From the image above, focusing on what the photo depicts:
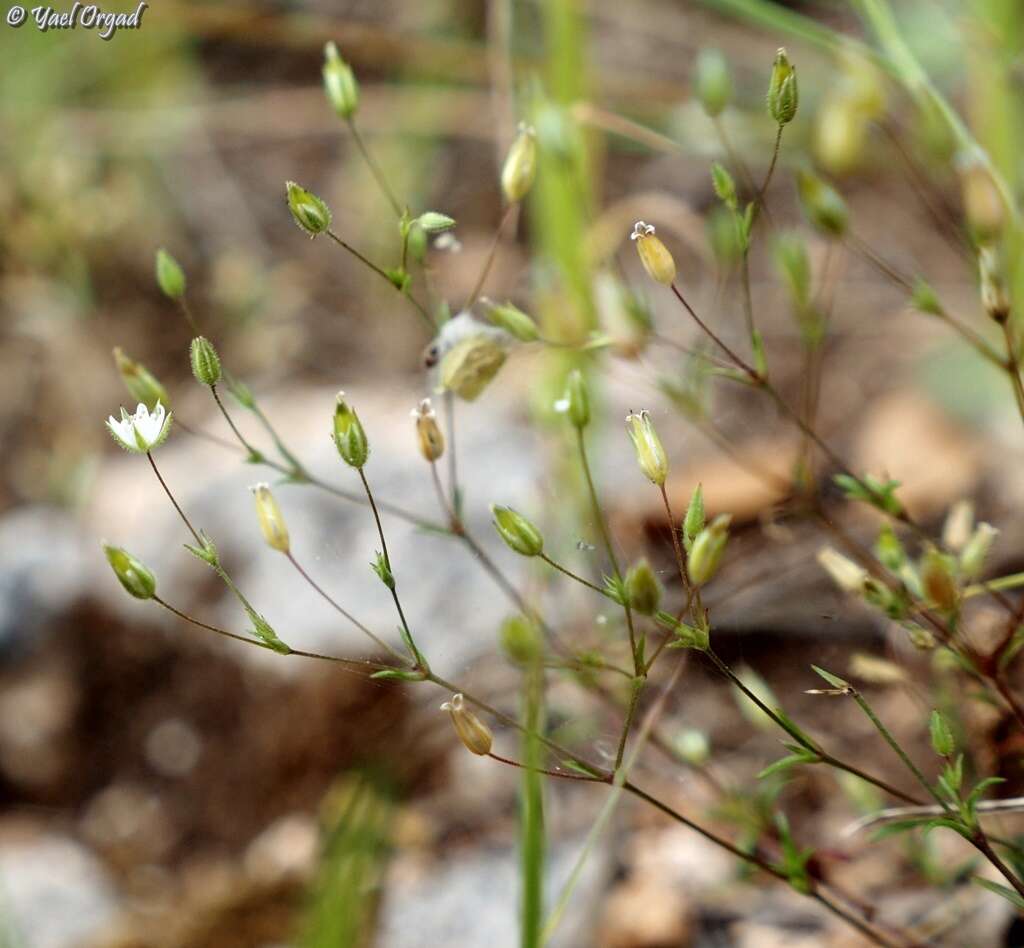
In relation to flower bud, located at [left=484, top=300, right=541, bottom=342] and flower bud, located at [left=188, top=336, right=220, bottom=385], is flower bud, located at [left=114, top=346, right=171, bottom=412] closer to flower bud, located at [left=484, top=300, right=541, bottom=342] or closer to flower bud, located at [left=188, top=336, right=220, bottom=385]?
flower bud, located at [left=188, top=336, right=220, bottom=385]

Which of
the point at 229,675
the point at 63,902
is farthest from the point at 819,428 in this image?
the point at 63,902

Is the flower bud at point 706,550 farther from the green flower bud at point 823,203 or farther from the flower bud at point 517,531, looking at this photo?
the green flower bud at point 823,203

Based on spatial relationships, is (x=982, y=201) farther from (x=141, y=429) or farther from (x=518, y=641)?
(x=141, y=429)

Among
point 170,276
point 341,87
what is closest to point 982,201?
point 341,87

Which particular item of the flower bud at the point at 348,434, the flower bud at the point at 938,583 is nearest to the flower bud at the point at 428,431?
the flower bud at the point at 348,434

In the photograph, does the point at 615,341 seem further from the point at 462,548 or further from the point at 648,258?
the point at 462,548
